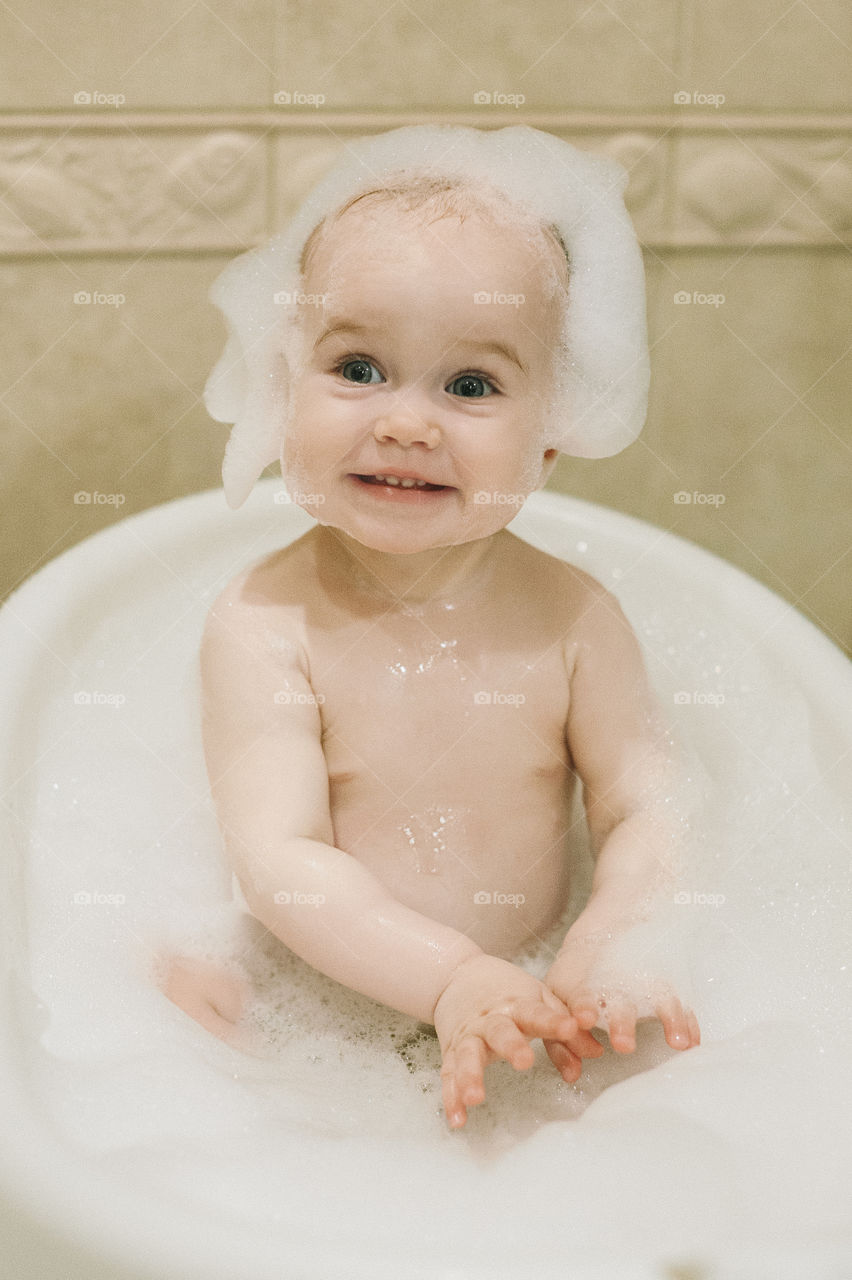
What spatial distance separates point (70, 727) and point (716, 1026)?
2.12 feet

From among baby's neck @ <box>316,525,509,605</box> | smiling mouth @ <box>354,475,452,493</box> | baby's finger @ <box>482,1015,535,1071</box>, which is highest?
smiling mouth @ <box>354,475,452,493</box>

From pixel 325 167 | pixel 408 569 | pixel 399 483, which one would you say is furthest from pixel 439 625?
pixel 325 167

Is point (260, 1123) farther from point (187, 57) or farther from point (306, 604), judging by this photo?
point (187, 57)

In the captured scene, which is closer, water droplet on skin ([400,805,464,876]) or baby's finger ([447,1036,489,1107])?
baby's finger ([447,1036,489,1107])

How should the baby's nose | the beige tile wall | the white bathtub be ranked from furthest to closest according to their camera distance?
the beige tile wall < the baby's nose < the white bathtub

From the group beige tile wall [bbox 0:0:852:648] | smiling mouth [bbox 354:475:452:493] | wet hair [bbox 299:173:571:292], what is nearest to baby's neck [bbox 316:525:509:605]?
smiling mouth [bbox 354:475:452:493]

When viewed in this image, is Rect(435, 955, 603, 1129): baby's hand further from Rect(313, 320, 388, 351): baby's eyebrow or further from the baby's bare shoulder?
Rect(313, 320, 388, 351): baby's eyebrow

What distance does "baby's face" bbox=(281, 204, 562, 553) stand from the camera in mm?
954

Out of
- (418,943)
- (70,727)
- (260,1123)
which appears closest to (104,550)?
(70,727)

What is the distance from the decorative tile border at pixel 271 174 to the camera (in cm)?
141

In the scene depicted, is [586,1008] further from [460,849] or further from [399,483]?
[399,483]

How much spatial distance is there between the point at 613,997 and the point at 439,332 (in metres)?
0.50

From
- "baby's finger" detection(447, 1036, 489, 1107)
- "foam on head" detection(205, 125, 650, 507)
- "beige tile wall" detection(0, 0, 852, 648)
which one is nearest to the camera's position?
"baby's finger" detection(447, 1036, 489, 1107)

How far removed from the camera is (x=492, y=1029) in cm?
84
